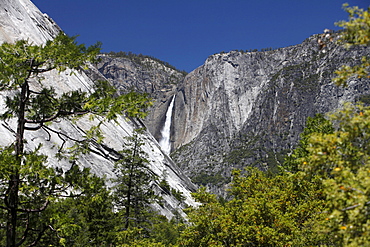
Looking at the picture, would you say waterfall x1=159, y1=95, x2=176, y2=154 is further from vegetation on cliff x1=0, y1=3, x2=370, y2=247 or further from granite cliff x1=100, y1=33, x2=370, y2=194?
vegetation on cliff x1=0, y1=3, x2=370, y2=247

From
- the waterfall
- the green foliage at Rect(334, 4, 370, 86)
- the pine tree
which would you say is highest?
the waterfall

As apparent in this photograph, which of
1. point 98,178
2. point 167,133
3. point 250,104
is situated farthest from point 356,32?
point 167,133

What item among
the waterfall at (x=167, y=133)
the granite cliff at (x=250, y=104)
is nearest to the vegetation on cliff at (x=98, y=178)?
the granite cliff at (x=250, y=104)

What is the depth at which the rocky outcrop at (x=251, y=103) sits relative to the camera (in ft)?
423

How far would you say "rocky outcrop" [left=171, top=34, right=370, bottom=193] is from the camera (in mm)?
129000

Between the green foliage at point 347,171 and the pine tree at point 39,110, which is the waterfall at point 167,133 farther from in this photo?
the green foliage at point 347,171

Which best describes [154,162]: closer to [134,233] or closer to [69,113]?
[134,233]

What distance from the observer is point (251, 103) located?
160 metres

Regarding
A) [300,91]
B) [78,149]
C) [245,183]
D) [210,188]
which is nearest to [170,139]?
[210,188]

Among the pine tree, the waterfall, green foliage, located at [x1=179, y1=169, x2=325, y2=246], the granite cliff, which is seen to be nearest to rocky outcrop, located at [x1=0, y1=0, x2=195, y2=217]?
green foliage, located at [x1=179, y1=169, x2=325, y2=246]

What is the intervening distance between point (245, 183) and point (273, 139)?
11926 cm

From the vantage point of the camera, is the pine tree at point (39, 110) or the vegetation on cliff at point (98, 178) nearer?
the vegetation on cliff at point (98, 178)

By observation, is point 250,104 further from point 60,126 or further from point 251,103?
point 60,126

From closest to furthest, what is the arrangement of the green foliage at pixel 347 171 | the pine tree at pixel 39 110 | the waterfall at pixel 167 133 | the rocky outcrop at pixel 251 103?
the green foliage at pixel 347 171, the pine tree at pixel 39 110, the rocky outcrop at pixel 251 103, the waterfall at pixel 167 133
